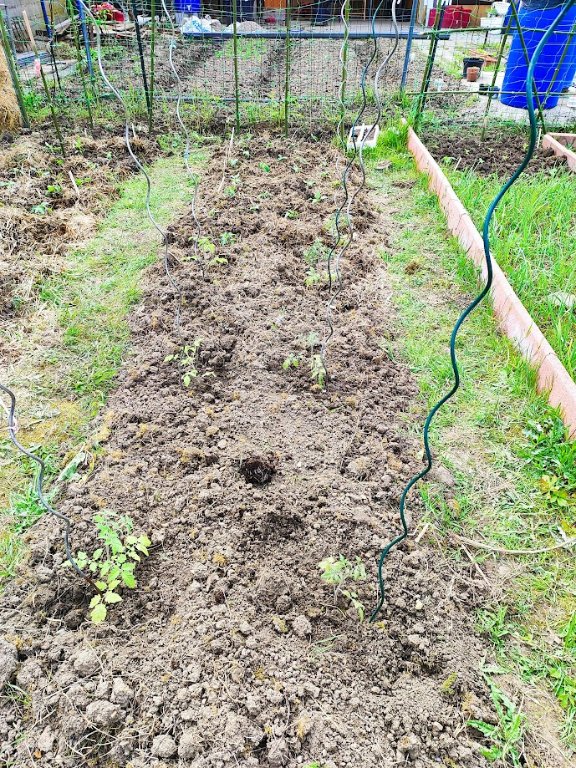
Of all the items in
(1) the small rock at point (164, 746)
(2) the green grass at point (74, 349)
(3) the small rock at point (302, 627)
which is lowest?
(2) the green grass at point (74, 349)

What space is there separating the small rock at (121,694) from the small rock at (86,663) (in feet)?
0.31

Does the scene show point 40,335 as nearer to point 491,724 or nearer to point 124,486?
point 124,486

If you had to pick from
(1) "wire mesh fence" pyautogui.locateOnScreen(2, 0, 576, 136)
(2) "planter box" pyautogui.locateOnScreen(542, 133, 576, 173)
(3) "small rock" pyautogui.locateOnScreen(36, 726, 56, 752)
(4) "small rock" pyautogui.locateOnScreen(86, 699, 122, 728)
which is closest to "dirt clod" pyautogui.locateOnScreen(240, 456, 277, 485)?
(4) "small rock" pyautogui.locateOnScreen(86, 699, 122, 728)

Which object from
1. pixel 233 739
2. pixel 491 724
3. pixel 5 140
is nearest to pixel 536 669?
pixel 491 724

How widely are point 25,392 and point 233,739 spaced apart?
2.05 m

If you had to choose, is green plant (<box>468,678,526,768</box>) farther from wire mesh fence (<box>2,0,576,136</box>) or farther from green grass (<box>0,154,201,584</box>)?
wire mesh fence (<box>2,0,576,136</box>)

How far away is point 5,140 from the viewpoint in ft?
18.1

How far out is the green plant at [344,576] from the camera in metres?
1.73

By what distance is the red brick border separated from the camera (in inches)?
97.0

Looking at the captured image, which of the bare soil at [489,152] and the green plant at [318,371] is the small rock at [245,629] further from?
the bare soil at [489,152]

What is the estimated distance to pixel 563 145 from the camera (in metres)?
5.44

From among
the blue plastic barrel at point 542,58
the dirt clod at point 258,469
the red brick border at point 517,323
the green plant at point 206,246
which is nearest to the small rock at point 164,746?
the dirt clod at point 258,469

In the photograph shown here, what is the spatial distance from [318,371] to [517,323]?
47.2 inches

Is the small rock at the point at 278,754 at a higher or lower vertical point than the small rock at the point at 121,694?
higher
